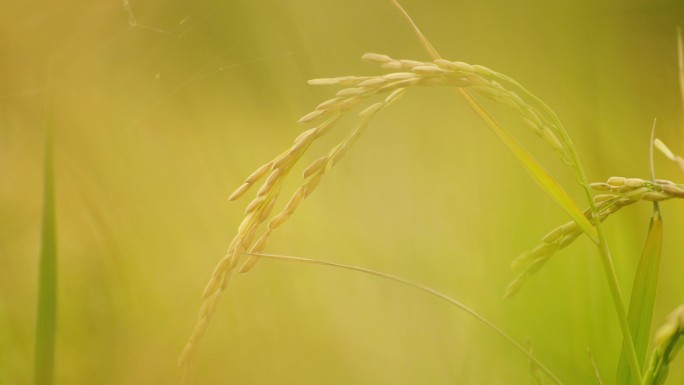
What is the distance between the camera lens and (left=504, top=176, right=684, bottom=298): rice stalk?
0.24m

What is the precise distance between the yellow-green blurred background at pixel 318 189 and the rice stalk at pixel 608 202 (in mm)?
103

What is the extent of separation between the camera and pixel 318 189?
1.77 ft

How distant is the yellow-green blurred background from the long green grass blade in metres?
0.06

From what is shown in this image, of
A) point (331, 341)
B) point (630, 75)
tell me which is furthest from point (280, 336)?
point (630, 75)

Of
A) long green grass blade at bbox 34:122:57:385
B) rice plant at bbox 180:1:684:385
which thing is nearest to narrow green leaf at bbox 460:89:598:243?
rice plant at bbox 180:1:684:385

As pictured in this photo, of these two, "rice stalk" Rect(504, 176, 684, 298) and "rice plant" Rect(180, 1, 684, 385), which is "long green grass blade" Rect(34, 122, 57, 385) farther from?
"rice stalk" Rect(504, 176, 684, 298)

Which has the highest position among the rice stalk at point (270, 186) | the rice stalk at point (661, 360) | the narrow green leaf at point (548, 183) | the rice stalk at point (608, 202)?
the rice stalk at point (270, 186)

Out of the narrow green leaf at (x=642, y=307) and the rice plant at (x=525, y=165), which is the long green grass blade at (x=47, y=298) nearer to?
the rice plant at (x=525, y=165)

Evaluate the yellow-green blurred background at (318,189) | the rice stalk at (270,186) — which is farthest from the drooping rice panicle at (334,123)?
→ the yellow-green blurred background at (318,189)

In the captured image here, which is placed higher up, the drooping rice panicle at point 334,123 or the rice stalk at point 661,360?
the drooping rice panicle at point 334,123

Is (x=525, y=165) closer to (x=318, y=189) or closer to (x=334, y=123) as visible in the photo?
(x=334, y=123)

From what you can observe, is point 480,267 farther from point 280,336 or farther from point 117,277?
point 117,277

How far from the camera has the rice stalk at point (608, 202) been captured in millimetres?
243

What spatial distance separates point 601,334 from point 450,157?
0.76ft
